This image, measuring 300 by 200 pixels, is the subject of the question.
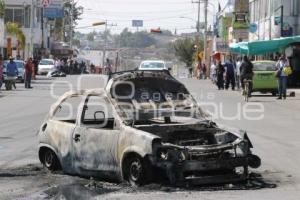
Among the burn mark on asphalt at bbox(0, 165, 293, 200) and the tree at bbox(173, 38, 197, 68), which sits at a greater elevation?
the tree at bbox(173, 38, 197, 68)

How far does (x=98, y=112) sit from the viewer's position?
38.0ft

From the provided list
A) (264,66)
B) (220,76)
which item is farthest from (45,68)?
(264,66)

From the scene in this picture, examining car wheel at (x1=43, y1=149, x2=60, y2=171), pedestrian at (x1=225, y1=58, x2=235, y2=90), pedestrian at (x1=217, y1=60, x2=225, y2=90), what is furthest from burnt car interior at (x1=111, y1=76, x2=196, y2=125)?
pedestrian at (x1=217, y1=60, x2=225, y2=90)

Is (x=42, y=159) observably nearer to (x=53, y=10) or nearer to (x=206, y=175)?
(x=206, y=175)

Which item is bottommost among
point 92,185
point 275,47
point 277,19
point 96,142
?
point 92,185

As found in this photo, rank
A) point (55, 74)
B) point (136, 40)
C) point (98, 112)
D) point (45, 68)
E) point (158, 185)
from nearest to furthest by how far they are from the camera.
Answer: point (158, 185) < point (98, 112) < point (45, 68) < point (55, 74) < point (136, 40)

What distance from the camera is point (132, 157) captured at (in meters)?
10.5

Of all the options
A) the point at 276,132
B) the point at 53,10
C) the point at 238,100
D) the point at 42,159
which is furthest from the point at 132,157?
the point at 53,10

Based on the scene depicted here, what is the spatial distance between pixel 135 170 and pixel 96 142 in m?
1.04

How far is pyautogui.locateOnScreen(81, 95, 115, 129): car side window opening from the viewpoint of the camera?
1157 cm

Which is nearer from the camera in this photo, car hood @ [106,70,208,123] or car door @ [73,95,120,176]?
car door @ [73,95,120,176]

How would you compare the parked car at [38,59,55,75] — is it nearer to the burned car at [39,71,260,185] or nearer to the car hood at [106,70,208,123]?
the burned car at [39,71,260,185]

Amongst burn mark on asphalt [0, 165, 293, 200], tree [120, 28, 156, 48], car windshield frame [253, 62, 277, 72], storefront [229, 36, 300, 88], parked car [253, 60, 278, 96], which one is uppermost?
tree [120, 28, 156, 48]

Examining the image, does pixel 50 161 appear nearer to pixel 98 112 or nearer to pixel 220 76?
pixel 98 112
